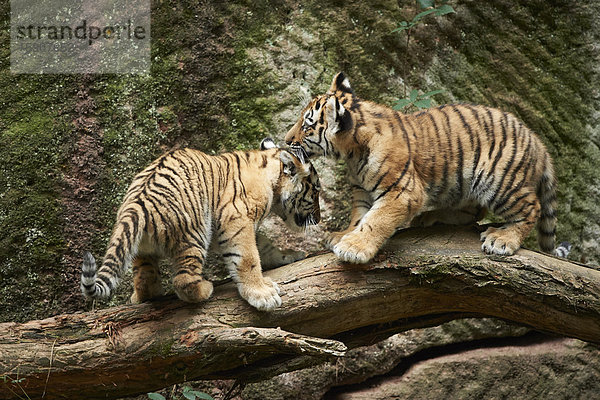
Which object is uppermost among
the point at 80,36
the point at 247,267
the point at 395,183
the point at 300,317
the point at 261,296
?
the point at 80,36

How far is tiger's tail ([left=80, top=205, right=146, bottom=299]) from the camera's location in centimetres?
331

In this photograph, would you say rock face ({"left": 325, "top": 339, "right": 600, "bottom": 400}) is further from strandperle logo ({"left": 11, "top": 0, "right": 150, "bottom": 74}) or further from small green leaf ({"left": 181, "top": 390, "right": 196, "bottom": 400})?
strandperle logo ({"left": 11, "top": 0, "right": 150, "bottom": 74})

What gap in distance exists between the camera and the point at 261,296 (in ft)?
13.0

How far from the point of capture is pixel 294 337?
138 inches

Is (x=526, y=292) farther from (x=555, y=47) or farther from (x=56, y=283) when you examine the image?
(x=56, y=283)

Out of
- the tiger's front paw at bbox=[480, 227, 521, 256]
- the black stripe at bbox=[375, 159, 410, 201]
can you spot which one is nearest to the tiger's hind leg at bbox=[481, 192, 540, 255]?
the tiger's front paw at bbox=[480, 227, 521, 256]

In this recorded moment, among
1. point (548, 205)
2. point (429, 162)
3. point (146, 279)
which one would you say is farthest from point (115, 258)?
point (548, 205)

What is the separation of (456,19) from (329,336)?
3653mm

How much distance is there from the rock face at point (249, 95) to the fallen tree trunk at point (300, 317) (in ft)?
4.14

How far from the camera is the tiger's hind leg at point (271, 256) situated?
4691 mm

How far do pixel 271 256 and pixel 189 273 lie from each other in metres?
0.95

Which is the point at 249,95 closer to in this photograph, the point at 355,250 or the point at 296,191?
the point at 296,191

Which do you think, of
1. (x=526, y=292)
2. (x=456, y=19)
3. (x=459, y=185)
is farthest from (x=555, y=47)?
(x=526, y=292)

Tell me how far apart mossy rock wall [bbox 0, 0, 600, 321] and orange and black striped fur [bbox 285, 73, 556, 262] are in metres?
1.13
